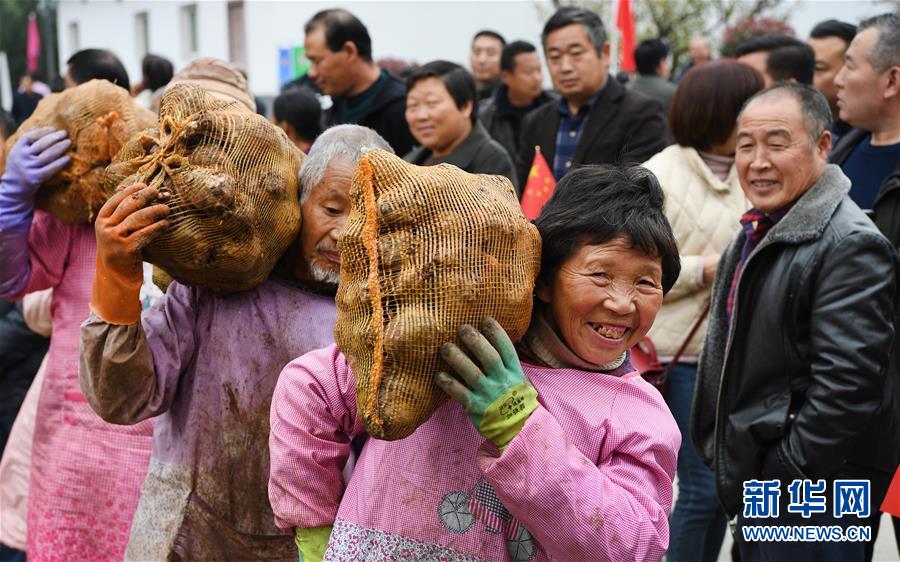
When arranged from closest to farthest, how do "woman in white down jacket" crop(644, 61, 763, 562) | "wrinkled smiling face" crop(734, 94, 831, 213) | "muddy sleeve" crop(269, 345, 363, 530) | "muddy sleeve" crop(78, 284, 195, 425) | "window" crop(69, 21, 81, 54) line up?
"muddy sleeve" crop(269, 345, 363, 530), "muddy sleeve" crop(78, 284, 195, 425), "wrinkled smiling face" crop(734, 94, 831, 213), "woman in white down jacket" crop(644, 61, 763, 562), "window" crop(69, 21, 81, 54)

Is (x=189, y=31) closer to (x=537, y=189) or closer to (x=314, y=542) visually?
(x=537, y=189)

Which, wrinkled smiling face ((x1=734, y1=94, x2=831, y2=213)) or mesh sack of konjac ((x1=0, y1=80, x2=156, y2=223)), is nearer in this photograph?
mesh sack of konjac ((x1=0, y1=80, x2=156, y2=223))

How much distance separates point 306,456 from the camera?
2004mm

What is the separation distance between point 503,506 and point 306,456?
1.38 ft

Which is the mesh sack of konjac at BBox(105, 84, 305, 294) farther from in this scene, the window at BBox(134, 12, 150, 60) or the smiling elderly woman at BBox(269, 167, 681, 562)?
the window at BBox(134, 12, 150, 60)

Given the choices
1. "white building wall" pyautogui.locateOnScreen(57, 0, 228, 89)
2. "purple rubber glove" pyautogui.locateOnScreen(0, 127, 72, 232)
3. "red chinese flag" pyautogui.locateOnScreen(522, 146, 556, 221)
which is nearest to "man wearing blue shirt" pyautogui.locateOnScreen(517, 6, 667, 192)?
"red chinese flag" pyautogui.locateOnScreen(522, 146, 556, 221)

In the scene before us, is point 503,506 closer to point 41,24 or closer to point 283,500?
point 283,500

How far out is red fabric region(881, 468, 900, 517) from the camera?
319cm

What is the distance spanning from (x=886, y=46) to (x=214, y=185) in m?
3.01

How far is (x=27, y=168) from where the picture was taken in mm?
2898

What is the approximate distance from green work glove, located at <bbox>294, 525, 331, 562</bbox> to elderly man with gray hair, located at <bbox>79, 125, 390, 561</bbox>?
0.43 meters

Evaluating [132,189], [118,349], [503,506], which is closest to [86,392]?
[118,349]

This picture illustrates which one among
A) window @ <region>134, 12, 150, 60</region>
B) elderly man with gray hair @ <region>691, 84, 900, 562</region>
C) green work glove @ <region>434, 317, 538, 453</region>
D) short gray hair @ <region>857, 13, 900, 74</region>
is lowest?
window @ <region>134, 12, 150, 60</region>

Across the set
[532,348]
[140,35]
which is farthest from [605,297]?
[140,35]
